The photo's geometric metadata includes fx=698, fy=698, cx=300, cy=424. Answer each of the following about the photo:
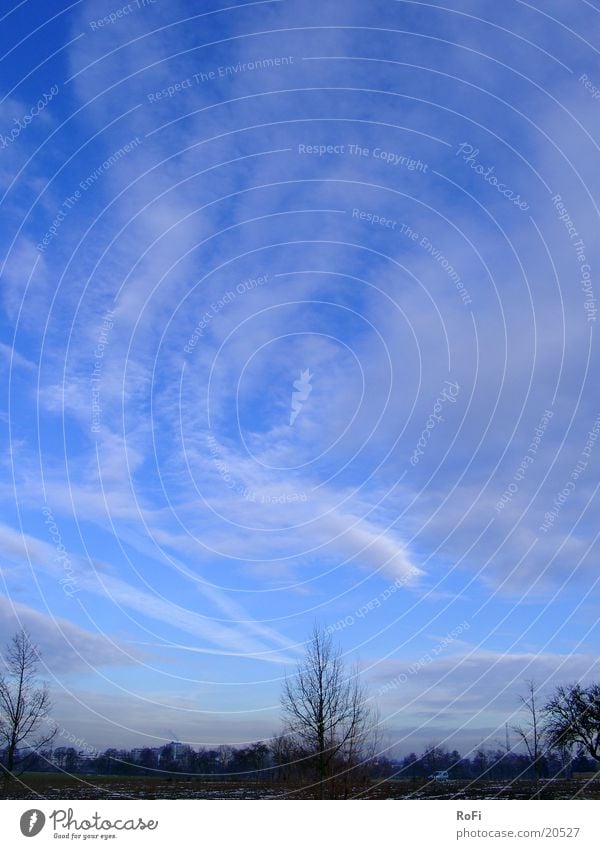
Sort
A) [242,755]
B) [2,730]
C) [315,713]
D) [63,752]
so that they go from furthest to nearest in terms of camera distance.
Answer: [242,755]
[63,752]
[2,730]
[315,713]

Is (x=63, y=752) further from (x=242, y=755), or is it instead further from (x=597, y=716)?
(x=597, y=716)

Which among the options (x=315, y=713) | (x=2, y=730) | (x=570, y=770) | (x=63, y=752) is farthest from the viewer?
(x=570, y=770)

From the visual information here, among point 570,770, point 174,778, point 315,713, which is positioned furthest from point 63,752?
point 570,770
